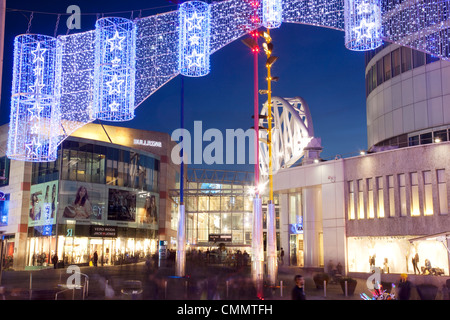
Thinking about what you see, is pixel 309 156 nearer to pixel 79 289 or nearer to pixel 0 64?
pixel 79 289

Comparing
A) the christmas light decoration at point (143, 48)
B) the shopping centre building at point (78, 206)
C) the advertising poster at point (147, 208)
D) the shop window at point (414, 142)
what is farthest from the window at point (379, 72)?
the advertising poster at point (147, 208)

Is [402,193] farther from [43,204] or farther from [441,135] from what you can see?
[43,204]

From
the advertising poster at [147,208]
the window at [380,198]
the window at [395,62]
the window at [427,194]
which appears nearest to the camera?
the window at [427,194]

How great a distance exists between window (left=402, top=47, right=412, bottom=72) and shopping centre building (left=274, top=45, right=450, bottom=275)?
0.24ft

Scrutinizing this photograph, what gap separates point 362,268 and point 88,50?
81.5 feet

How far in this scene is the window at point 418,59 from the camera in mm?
37219

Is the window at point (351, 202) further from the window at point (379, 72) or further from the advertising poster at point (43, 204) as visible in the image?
the advertising poster at point (43, 204)

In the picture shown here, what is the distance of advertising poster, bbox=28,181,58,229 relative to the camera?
174 ft

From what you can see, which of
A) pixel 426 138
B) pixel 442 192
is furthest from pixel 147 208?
pixel 442 192

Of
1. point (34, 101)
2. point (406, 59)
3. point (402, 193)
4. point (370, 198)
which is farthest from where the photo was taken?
point (406, 59)

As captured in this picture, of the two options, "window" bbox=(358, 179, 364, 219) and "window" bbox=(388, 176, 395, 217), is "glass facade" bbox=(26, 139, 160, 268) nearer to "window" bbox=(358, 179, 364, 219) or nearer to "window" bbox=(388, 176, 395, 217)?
"window" bbox=(358, 179, 364, 219)

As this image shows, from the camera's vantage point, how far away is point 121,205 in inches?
2362

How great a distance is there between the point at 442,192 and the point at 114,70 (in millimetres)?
22300
